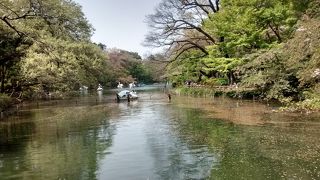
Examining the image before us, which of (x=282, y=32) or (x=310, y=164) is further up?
(x=282, y=32)

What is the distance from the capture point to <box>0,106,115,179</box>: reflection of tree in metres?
13.4

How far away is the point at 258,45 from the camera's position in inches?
1563

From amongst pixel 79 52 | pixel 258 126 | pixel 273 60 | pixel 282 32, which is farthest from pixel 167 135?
pixel 79 52

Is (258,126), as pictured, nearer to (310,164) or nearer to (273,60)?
(310,164)

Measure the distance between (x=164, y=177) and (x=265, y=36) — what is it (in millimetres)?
31514

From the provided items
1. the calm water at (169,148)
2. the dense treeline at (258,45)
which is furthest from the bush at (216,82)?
the calm water at (169,148)

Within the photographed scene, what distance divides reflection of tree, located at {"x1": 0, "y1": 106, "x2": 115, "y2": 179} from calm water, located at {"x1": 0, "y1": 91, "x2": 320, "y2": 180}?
3 centimetres

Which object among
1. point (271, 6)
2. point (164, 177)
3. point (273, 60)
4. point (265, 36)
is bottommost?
point (164, 177)

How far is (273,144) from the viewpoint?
52.5 ft

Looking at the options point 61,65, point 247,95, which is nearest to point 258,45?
point 247,95

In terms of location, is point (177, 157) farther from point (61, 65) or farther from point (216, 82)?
point (216, 82)

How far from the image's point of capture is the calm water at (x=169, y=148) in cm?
1273

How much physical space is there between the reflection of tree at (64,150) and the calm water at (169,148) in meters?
0.03

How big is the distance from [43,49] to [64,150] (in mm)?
5061
